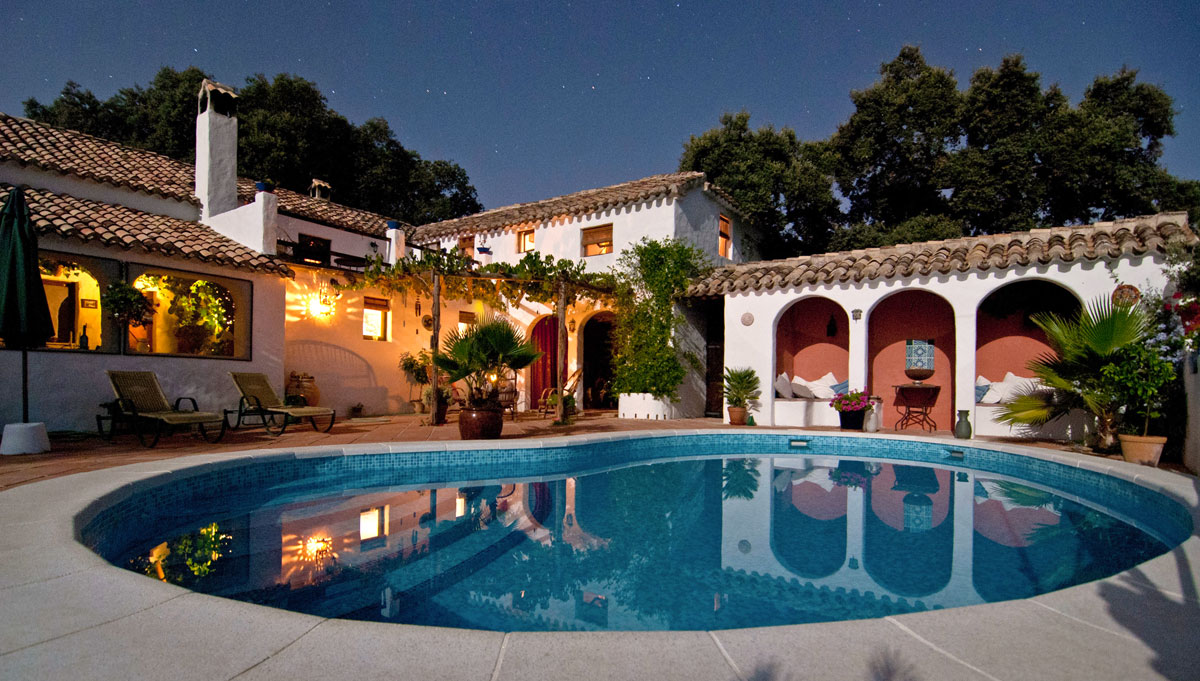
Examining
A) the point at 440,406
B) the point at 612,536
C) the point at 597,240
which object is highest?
the point at 597,240

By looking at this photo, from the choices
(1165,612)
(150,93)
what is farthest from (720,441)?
(150,93)

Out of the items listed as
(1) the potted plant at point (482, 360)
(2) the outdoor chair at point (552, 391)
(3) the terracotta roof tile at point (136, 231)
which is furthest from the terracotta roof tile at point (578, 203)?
(1) the potted plant at point (482, 360)

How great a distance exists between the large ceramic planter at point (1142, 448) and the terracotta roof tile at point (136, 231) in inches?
530

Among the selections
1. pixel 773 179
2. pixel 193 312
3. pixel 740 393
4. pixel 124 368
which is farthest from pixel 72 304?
pixel 773 179

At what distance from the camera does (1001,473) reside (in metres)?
8.16

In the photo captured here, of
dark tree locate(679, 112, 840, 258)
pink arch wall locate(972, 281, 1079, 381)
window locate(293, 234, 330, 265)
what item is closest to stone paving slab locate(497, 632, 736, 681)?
pink arch wall locate(972, 281, 1079, 381)

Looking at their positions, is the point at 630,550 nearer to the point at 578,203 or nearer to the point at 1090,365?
the point at 1090,365

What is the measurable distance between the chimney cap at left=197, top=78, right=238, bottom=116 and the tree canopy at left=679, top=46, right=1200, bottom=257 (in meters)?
14.4

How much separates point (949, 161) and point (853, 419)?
14563 mm

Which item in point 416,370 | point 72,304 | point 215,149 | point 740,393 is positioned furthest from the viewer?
point 416,370

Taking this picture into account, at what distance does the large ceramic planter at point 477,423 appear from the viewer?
8367 millimetres

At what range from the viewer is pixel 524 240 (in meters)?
16.1

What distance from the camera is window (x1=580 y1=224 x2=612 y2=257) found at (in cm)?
1469

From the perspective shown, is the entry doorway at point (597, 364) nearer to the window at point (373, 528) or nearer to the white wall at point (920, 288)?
the white wall at point (920, 288)
